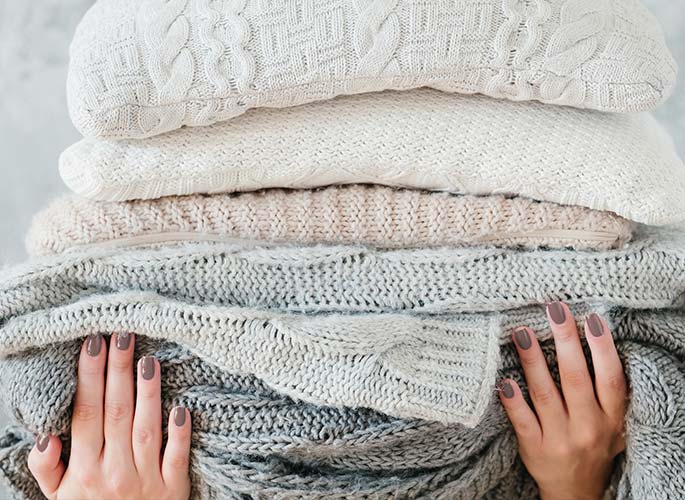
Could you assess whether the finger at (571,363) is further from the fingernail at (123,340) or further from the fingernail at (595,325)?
the fingernail at (123,340)

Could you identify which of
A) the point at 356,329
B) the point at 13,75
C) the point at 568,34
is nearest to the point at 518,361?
the point at 356,329

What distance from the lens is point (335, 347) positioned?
0.65 metres

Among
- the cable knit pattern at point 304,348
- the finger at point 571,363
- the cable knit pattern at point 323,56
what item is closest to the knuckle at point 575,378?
the finger at point 571,363

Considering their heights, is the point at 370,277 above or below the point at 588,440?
above

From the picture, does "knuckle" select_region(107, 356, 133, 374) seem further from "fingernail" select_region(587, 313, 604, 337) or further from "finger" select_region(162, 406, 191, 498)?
"fingernail" select_region(587, 313, 604, 337)

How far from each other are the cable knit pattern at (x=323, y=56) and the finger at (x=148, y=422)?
0.70 feet

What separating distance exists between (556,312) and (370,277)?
0.17 meters

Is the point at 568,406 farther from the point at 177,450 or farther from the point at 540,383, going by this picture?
the point at 177,450

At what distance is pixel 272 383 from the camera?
25.8 inches

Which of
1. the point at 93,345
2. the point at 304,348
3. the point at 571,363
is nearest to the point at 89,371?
the point at 93,345

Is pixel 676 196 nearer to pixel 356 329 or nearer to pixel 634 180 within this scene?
pixel 634 180

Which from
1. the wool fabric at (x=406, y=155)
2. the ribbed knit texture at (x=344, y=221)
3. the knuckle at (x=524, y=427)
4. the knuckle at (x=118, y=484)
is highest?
the wool fabric at (x=406, y=155)

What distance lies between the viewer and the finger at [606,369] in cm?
71

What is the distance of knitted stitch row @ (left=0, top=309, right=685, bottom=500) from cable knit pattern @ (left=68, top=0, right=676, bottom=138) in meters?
0.21
